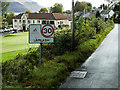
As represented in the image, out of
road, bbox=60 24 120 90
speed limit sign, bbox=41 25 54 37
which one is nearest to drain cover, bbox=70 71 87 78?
road, bbox=60 24 120 90

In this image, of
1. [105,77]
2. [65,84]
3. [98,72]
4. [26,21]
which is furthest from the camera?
[26,21]

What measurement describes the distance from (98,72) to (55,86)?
256 centimetres

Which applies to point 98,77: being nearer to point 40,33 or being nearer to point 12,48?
point 40,33

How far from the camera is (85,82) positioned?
6.50 metres

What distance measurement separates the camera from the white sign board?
752cm

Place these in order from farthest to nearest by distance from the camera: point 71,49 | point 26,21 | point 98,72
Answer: point 26,21, point 71,49, point 98,72

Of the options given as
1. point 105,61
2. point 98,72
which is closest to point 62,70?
point 98,72

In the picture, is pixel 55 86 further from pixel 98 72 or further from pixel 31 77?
pixel 98 72

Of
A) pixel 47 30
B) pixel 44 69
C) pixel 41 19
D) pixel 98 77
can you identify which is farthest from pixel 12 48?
pixel 98 77

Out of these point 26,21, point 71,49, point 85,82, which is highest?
point 26,21

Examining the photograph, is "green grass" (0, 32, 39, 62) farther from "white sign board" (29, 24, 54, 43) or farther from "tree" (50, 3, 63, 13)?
"tree" (50, 3, 63, 13)

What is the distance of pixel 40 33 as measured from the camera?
764 centimetres

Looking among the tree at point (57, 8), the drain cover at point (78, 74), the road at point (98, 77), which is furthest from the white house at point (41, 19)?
the drain cover at point (78, 74)

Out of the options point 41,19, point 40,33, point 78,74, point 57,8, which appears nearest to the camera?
point 78,74
